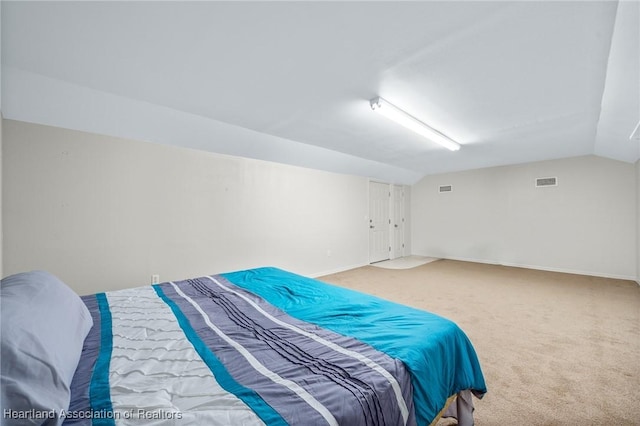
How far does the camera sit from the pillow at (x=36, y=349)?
2.33ft

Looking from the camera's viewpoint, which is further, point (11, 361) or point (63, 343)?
point (63, 343)

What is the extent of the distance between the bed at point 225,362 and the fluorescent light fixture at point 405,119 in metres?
1.81

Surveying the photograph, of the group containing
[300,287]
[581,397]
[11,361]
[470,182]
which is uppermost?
[470,182]

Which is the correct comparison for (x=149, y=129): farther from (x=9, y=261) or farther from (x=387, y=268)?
(x=387, y=268)

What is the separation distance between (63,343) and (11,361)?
0.30m

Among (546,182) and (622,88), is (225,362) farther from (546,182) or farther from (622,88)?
(546,182)

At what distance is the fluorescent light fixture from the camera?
254 centimetres

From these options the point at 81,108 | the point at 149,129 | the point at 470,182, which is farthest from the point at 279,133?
the point at 470,182

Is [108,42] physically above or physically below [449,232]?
above

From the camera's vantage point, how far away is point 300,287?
217cm

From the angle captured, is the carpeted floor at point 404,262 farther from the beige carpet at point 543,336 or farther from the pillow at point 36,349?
the pillow at point 36,349

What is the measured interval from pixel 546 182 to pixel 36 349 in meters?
7.44

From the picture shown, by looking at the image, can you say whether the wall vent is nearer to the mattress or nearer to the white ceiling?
the white ceiling

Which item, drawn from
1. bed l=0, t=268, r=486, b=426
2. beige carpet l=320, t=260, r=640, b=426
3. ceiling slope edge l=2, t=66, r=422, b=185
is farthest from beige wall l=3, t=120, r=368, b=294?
beige carpet l=320, t=260, r=640, b=426
